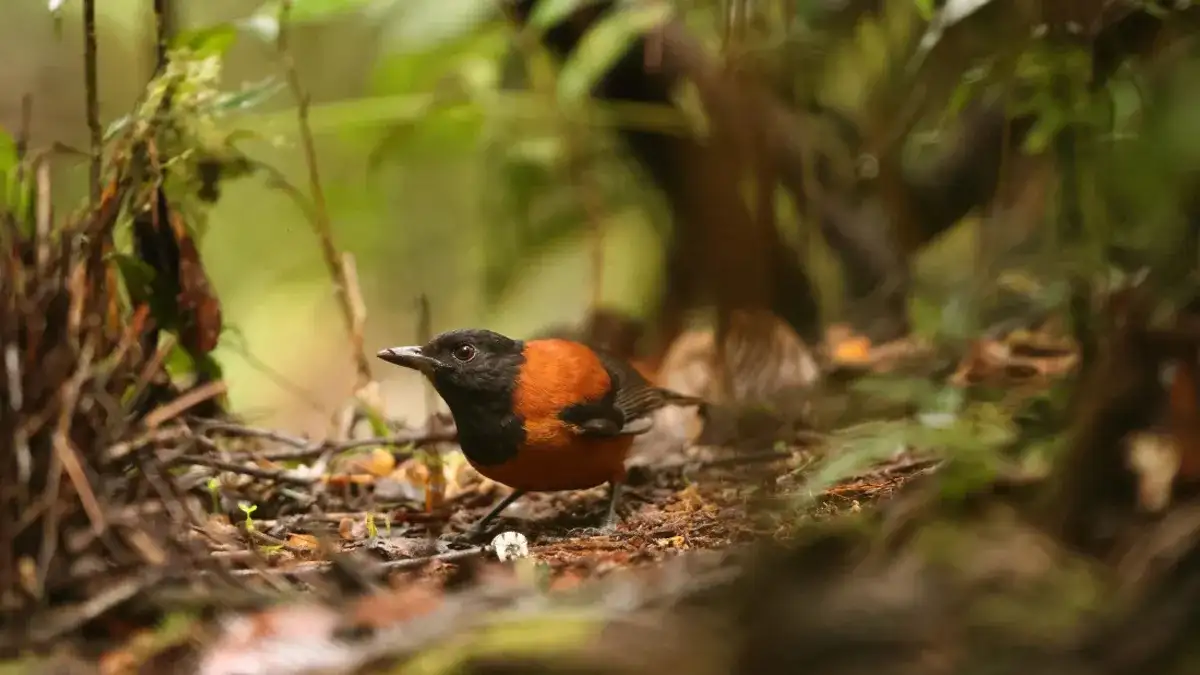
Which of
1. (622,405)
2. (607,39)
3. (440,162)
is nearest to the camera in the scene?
(622,405)

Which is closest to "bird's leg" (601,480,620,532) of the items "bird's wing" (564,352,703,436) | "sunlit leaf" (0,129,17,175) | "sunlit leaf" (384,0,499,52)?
"bird's wing" (564,352,703,436)

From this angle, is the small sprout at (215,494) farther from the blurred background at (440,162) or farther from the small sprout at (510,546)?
the small sprout at (510,546)

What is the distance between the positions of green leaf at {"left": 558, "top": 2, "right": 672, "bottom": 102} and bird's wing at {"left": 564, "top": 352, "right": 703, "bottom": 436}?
148 centimetres

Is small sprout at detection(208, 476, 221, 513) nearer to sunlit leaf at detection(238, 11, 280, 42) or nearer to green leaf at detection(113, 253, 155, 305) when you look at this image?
green leaf at detection(113, 253, 155, 305)

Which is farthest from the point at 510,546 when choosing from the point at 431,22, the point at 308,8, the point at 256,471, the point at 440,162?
A: the point at 440,162

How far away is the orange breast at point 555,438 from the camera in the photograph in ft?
9.36

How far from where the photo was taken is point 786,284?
5.01 meters

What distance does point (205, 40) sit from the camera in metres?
2.81

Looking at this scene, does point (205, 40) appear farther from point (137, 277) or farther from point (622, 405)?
point (622, 405)

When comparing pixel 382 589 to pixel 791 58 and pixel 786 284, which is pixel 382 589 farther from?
pixel 786 284

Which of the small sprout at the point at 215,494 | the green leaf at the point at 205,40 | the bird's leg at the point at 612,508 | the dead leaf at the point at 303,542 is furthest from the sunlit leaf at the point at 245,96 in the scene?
the bird's leg at the point at 612,508

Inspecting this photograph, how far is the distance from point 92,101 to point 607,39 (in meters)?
2.29

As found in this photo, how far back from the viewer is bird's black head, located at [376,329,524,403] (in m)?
2.89

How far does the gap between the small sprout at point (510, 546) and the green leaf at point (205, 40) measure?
5.04 feet
